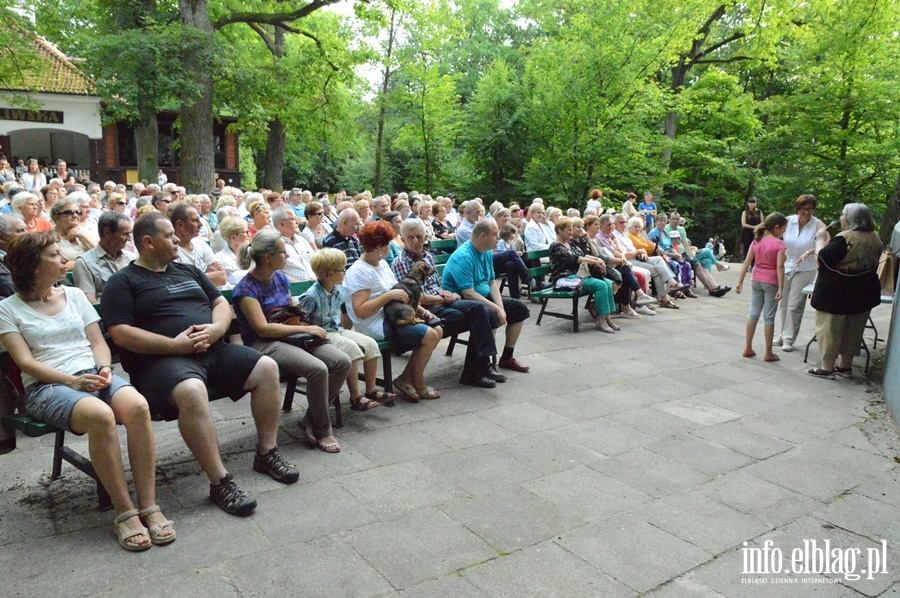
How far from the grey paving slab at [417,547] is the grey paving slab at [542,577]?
0.11 metres

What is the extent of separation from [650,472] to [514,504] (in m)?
1.01

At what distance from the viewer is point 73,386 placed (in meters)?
3.30

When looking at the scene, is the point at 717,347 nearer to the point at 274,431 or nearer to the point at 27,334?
the point at 274,431

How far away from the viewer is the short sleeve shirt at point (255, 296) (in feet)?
14.2

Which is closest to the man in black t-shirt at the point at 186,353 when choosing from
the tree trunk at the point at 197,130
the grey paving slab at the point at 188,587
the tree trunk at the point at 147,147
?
the grey paving slab at the point at 188,587

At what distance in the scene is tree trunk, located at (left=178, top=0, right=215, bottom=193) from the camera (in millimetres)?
15797

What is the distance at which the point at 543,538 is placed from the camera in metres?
3.31

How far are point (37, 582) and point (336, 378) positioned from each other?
2037 millimetres

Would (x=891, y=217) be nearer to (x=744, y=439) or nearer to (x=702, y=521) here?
(x=744, y=439)

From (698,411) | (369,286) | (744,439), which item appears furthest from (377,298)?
(744,439)

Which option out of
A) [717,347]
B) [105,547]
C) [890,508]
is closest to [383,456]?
[105,547]

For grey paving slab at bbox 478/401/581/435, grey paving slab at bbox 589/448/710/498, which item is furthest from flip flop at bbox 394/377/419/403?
grey paving slab at bbox 589/448/710/498

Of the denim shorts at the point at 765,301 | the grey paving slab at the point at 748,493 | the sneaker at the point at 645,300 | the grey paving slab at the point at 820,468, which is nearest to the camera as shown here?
the grey paving slab at the point at 748,493

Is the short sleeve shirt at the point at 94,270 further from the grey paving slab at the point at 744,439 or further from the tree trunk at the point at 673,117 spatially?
the tree trunk at the point at 673,117
